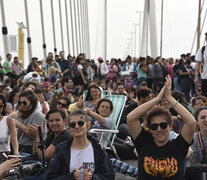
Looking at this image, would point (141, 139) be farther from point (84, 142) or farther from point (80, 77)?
point (80, 77)

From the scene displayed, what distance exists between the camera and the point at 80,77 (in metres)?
12.7

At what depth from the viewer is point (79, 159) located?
142 inches

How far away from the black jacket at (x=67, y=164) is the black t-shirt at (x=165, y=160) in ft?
1.32

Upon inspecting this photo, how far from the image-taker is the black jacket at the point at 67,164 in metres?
3.58

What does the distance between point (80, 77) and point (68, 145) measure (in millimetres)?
9170

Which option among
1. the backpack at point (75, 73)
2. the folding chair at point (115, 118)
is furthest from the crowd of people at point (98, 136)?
the backpack at point (75, 73)

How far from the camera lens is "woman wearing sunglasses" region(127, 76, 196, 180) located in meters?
3.29

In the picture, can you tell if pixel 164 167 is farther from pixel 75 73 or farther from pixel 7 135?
pixel 75 73

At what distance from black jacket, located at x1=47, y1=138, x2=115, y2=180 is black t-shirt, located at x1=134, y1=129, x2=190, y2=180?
40cm

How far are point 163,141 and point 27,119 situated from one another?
7.54 ft

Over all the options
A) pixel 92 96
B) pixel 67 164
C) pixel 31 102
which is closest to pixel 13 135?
pixel 31 102

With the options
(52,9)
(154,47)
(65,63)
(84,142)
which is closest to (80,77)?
(65,63)

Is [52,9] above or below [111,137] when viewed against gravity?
above

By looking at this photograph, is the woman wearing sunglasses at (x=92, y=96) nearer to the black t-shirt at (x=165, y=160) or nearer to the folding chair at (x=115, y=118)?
the folding chair at (x=115, y=118)
